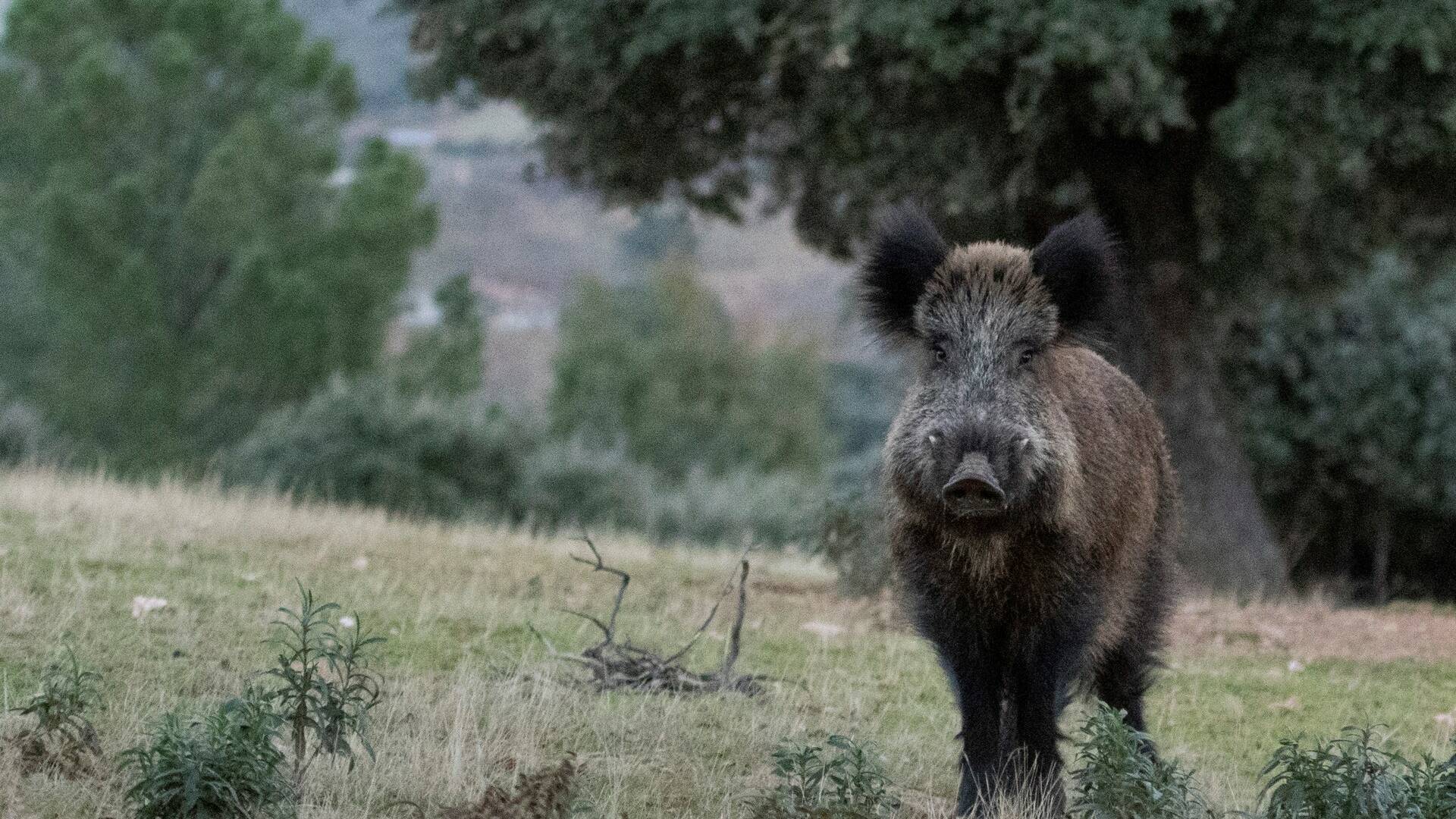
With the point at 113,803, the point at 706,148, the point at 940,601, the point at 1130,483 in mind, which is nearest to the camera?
the point at 113,803

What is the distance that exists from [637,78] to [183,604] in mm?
9416

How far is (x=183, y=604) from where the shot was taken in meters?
9.07

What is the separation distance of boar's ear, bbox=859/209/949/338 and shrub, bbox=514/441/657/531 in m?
21.2

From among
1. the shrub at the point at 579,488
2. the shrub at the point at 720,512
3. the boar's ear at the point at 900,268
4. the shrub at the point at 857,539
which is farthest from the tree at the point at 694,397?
the boar's ear at the point at 900,268

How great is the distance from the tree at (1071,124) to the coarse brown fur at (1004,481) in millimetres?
6925

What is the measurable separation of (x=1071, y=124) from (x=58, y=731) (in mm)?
13083

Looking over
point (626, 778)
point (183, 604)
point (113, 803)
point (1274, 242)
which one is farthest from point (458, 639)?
point (1274, 242)

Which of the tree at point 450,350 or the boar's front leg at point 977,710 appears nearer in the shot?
the boar's front leg at point 977,710

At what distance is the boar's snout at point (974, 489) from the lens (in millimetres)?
6129

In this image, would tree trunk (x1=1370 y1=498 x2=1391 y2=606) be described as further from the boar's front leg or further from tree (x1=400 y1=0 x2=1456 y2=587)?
the boar's front leg

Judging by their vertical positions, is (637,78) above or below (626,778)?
above

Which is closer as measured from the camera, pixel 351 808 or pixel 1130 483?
pixel 351 808

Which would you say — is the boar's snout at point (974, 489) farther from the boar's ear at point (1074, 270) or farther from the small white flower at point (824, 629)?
the small white flower at point (824, 629)

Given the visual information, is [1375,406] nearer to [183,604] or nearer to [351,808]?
[183,604]
